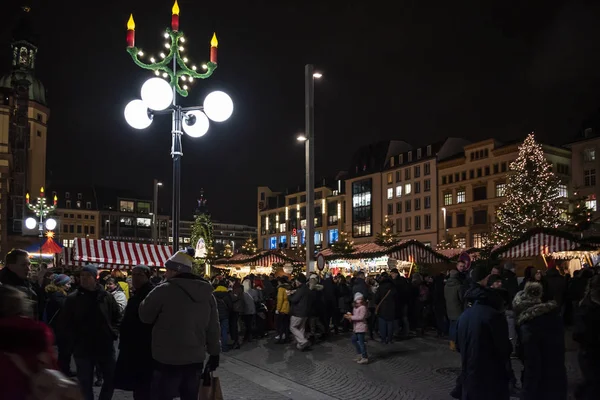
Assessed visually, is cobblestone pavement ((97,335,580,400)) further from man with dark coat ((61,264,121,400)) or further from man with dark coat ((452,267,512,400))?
man with dark coat ((452,267,512,400))

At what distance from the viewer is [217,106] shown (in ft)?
36.6

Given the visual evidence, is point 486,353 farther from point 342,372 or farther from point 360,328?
point 360,328

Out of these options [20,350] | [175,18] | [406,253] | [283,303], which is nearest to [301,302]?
[283,303]

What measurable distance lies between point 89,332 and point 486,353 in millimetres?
4261

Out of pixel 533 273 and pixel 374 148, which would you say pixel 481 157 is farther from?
pixel 533 273

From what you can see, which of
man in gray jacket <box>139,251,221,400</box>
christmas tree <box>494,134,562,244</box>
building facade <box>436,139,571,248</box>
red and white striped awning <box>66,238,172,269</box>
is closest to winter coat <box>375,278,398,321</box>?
red and white striped awning <box>66,238,172,269</box>

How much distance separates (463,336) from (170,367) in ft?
9.23

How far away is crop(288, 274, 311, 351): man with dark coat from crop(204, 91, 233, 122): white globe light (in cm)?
609

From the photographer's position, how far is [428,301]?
61.7 ft

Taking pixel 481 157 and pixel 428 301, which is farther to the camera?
pixel 481 157

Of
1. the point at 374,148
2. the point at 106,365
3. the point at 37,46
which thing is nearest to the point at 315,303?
the point at 106,365

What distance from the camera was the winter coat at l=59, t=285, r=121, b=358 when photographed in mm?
7102

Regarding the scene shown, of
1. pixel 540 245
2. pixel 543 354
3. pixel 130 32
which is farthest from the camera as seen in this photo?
pixel 540 245

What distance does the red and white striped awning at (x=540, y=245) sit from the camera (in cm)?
2152
